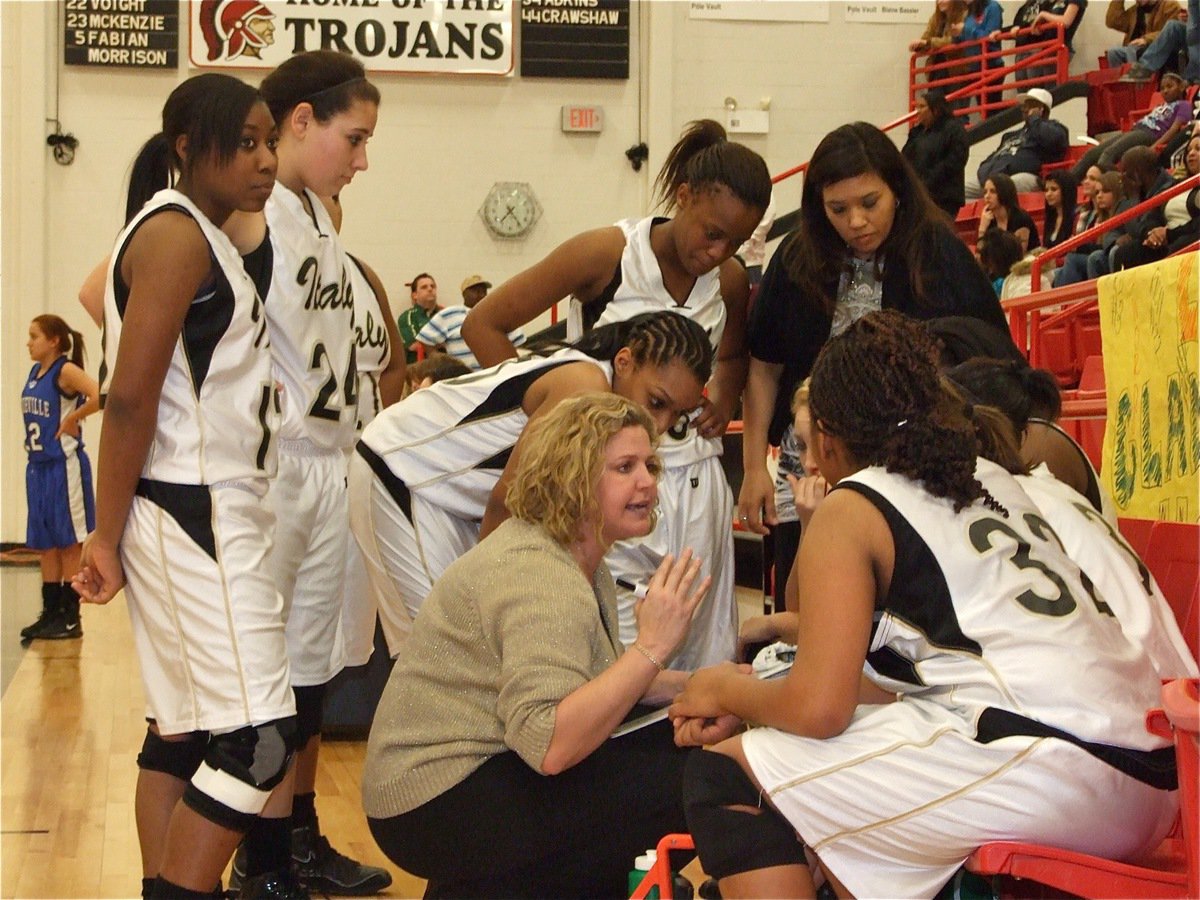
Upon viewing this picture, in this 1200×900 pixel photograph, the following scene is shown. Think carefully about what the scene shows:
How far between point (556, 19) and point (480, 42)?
2.17 ft

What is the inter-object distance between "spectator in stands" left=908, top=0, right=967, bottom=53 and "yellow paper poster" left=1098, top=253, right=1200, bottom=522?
27.5 ft

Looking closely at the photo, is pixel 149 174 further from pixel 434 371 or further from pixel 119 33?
pixel 119 33

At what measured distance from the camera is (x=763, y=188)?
305 cm

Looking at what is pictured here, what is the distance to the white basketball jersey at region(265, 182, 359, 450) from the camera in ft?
9.14

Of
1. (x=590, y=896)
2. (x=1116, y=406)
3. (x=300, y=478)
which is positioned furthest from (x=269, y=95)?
(x=1116, y=406)

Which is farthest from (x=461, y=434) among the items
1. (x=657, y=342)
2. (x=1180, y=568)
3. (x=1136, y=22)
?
(x=1136, y=22)

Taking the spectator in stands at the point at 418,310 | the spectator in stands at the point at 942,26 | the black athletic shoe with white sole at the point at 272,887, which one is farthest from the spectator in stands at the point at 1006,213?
the black athletic shoe with white sole at the point at 272,887

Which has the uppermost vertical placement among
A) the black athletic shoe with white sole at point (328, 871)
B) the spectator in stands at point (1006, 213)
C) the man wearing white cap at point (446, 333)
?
the spectator in stands at point (1006, 213)

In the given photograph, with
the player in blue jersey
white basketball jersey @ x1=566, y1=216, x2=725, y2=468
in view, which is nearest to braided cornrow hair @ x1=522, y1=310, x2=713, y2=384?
white basketball jersey @ x1=566, y1=216, x2=725, y2=468

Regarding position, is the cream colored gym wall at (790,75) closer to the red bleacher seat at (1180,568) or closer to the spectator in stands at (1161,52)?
the spectator in stands at (1161,52)

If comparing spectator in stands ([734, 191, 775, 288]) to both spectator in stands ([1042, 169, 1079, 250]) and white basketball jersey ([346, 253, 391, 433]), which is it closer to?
spectator in stands ([1042, 169, 1079, 250])

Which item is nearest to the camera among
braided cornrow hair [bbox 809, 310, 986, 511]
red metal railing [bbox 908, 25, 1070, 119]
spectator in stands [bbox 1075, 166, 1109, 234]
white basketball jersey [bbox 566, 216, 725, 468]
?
braided cornrow hair [bbox 809, 310, 986, 511]

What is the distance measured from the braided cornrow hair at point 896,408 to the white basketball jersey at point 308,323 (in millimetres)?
1262

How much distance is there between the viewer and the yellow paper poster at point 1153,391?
3092mm
